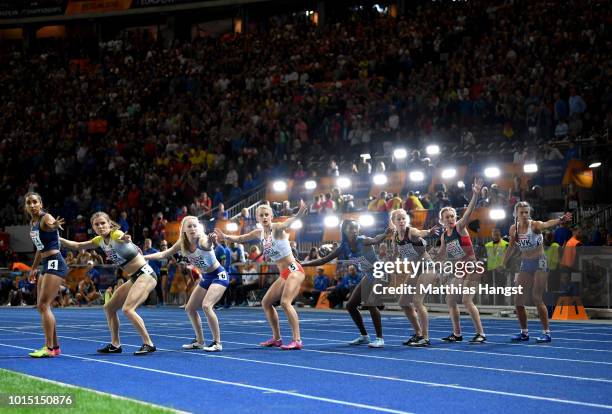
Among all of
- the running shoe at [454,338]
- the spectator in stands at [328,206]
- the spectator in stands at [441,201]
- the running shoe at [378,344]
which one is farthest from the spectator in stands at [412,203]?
the running shoe at [378,344]

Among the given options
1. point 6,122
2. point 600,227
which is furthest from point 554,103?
point 6,122

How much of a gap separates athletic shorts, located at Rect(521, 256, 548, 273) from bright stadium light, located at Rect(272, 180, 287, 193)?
15.1 metres

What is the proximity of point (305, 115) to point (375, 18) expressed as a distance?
8.88 m

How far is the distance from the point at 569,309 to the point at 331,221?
769 centimetres

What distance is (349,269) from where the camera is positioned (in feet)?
77.2

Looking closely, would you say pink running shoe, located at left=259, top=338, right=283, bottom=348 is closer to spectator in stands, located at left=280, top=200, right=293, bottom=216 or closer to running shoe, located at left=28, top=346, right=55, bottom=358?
running shoe, located at left=28, top=346, right=55, bottom=358

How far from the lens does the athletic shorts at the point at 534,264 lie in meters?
14.4

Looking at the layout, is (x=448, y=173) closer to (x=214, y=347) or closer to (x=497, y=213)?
→ (x=497, y=213)

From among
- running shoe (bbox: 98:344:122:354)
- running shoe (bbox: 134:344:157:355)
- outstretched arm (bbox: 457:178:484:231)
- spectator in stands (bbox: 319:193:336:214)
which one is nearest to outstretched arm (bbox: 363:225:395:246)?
outstretched arm (bbox: 457:178:484:231)

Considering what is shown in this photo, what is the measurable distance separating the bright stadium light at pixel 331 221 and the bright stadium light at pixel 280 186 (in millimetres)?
4160

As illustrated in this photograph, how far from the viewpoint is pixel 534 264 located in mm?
14469

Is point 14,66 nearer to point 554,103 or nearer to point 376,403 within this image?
point 554,103

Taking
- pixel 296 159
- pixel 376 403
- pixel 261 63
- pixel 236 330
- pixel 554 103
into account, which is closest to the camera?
pixel 376 403

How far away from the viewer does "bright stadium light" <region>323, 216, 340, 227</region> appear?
25.0 m
